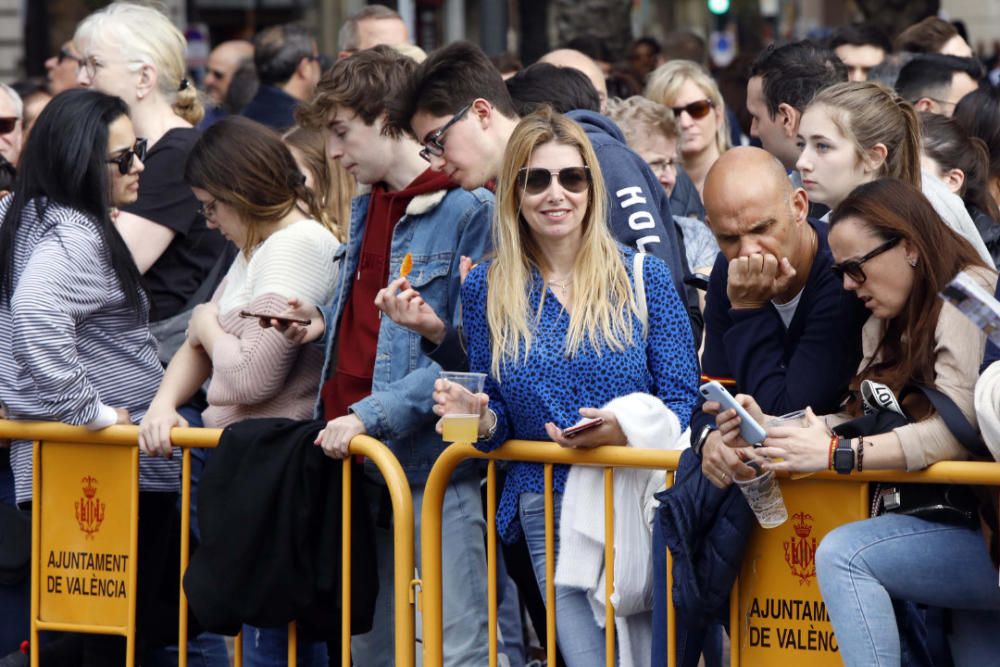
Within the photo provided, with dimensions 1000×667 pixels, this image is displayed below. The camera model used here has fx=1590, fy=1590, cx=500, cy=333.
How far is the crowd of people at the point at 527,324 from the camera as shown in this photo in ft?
13.1

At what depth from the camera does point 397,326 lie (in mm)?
4855

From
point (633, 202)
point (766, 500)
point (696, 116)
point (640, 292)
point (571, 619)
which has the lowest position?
point (571, 619)

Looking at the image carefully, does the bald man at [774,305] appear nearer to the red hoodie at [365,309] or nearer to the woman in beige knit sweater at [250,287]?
the red hoodie at [365,309]

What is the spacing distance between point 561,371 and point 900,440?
3.29 ft

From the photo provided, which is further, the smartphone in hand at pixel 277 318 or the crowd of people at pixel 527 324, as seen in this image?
the smartphone in hand at pixel 277 318

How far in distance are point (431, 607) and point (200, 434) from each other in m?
0.95

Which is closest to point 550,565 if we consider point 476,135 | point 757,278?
point 757,278

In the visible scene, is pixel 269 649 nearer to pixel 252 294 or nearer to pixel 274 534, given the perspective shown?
pixel 274 534

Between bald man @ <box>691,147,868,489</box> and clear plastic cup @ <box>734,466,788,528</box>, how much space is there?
0.25ft

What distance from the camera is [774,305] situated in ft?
14.0

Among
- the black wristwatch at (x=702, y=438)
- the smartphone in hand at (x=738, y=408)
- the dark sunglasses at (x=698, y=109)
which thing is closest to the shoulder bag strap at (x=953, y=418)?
the smartphone in hand at (x=738, y=408)

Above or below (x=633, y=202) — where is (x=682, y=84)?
above

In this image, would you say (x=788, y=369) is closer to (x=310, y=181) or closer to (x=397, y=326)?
(x=397, y=326)

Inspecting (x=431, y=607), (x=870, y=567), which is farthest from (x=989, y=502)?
(x=431, y=607)
